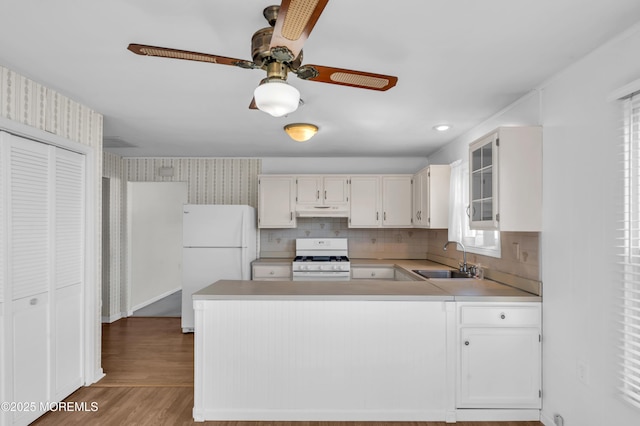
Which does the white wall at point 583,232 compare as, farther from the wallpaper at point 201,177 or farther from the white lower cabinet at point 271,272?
the wallpaper at point 201,177

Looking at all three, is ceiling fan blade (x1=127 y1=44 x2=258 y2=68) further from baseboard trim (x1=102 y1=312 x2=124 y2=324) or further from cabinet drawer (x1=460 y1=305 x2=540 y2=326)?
baseboard trim (x1=102 y1=312 x2=124 y2=324)

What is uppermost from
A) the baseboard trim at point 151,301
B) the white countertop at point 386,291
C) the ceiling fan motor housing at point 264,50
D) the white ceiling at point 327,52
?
the white ceiling at point 327,52

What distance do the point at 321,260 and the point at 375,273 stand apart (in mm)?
725

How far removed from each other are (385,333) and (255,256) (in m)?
2.96

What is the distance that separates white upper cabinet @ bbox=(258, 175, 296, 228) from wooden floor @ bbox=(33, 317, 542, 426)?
69.8 inches

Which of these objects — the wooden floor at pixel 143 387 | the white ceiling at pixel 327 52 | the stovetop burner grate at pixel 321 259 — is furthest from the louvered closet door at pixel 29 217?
the stovetop burner grate at pixel 321 259

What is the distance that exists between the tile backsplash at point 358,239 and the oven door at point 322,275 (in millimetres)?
694

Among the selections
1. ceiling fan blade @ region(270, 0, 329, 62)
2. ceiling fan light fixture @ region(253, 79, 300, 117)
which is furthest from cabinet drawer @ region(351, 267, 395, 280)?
ceiling fan blade @ region(270, 0, 329, 62)

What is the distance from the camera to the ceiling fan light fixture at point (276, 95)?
1.47 m

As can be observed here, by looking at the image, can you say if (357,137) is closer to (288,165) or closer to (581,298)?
(288,165)

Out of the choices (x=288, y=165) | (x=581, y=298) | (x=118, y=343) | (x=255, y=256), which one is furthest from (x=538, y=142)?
(x=118, y=343)

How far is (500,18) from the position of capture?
171 cm

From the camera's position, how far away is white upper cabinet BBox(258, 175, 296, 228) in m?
4.98

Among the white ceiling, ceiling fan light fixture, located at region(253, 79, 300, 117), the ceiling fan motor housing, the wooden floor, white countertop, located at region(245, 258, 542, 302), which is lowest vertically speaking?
the wooden floor
